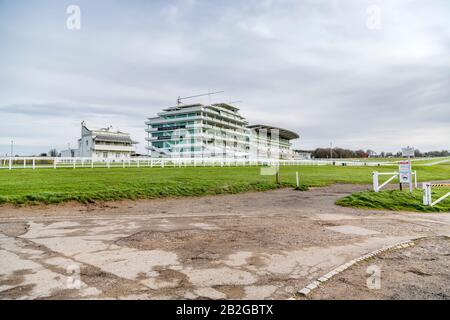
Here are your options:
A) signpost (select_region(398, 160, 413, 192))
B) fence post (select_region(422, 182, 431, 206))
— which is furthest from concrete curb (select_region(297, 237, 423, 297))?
signpost (select_region(398, 160, 413, 192))

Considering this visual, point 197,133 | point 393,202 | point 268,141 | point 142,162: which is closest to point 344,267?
point 393,202

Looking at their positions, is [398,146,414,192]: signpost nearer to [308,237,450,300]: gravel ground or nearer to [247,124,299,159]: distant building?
[308,237,450,300]: gravel ground

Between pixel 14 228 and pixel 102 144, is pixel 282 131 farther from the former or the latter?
pixel 14 228

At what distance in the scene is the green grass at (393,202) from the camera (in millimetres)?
12016

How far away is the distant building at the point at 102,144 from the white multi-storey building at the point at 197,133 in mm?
6603

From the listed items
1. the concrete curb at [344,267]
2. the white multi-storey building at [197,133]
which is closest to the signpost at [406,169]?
the concrete curb at [344,267]

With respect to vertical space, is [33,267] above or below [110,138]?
below

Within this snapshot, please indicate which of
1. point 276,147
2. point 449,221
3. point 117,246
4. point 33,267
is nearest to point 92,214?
point 117,246

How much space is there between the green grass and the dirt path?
1299 millimetres

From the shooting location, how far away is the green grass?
12016 mm

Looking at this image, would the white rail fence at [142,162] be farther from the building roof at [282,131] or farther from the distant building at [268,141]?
the building roof at [282,131]
